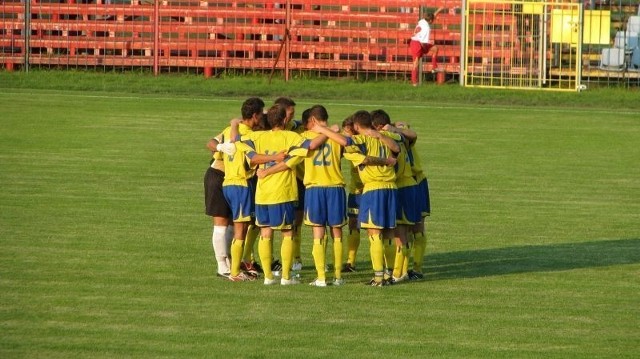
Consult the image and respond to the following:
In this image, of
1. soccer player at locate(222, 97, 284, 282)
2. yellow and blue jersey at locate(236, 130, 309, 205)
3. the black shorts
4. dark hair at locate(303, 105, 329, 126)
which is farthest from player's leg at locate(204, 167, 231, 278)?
dark hair at locate(303, 105, 329, 126)

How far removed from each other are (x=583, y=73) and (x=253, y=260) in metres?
22.9

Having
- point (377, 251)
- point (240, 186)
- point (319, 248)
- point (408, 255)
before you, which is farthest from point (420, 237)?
point (240, 186)

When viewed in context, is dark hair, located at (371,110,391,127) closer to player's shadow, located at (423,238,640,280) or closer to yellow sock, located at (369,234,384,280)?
yellow sock, located at (369,234,384,280)

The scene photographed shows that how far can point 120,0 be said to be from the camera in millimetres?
39344

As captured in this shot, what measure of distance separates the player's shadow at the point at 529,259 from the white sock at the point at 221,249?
7.01 ft

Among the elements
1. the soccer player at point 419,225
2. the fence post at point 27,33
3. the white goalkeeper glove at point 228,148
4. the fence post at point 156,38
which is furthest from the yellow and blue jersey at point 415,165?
the fence post at point 27,33

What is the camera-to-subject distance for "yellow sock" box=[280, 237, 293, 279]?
45.2 ft

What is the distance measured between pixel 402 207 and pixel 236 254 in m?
1.75

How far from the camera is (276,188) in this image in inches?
539

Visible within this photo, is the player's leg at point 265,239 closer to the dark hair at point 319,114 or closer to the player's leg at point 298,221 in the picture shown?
the player's leg at point 298,221

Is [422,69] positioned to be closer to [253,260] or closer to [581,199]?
[581,199]

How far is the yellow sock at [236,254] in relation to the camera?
14.0 metres

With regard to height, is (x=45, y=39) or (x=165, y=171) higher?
(x=45, y=39)

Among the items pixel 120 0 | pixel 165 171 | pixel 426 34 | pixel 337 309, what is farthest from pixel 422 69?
pixel 337 309
